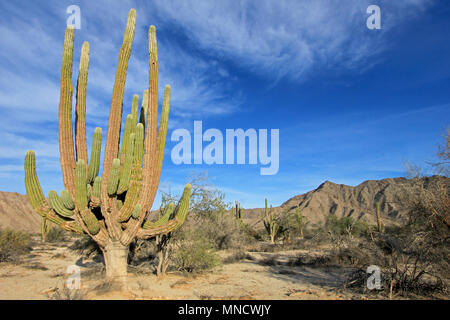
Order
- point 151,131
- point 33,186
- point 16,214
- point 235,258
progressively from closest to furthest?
point 33,186 < point 151,131 < point 235,258 < point 16,214

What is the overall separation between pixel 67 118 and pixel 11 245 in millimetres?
10834

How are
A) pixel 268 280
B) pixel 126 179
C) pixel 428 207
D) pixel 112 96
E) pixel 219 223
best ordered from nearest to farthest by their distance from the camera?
pixel 428 207 → pixel 126 179 → pixel 112 96 → pixel 268 280 → pixel 219 223

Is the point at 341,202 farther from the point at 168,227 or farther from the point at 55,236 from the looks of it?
the point at 168,227

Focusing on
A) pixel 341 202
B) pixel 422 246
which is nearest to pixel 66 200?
pixel 422 246

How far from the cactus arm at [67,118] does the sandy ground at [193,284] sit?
2672 mm

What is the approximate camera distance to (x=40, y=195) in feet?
23.2

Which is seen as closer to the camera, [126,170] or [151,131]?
[126,170]

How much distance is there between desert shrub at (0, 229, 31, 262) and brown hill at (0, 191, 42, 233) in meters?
26.1

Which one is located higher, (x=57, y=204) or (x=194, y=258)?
(x=57, y=204)

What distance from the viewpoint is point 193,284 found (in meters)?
8.27

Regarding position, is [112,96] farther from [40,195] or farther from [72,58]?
[40,195]

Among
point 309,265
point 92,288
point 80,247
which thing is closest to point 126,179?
point 92,288

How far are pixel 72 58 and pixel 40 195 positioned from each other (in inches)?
151

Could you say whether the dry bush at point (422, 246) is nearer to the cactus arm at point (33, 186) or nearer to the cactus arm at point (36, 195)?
the cactus arm at point (36, 195)
